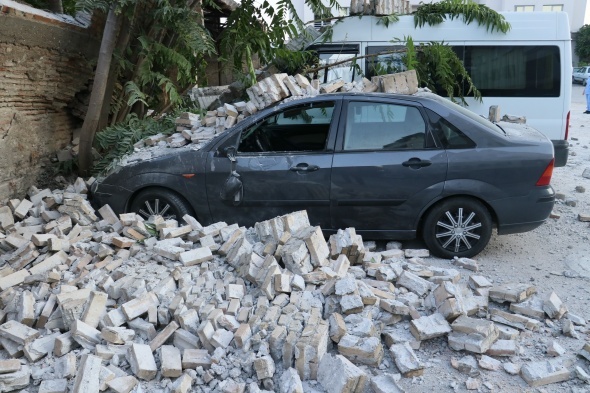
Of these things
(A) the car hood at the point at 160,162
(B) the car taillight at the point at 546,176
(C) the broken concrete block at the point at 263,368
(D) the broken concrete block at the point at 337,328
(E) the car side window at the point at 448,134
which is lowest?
(C) the broken concrete block at the point at 263,368

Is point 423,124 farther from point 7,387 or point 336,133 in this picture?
point 7,387

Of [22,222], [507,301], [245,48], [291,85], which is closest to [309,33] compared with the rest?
[245,48]

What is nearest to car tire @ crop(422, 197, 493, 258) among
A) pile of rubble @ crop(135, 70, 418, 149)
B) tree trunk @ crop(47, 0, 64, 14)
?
pile of rubble @ crop(135, 70, 418, 149)

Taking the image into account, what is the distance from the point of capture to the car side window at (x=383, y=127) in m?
5.38

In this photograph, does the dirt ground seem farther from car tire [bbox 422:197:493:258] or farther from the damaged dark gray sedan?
the damaged dark gray sedan

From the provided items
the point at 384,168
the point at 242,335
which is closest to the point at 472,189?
the point at 384,168

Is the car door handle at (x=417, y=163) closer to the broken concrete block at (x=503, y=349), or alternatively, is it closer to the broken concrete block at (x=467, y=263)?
the broken concrete block at (x=467, y=263)

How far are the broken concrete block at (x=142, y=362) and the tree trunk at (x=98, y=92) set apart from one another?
4280 mm

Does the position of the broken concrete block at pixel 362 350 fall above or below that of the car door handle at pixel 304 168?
below

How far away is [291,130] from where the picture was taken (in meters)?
5.62

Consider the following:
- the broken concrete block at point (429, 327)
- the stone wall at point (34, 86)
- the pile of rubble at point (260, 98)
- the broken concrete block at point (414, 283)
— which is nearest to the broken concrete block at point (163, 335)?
the broken concrete block at point (429, 327)

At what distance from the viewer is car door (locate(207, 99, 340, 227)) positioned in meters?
5.43

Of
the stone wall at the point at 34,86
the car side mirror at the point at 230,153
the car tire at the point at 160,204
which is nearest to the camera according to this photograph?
the car side mirror at the point at 230,153

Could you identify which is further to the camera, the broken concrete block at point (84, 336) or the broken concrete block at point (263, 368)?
the broken concrete block at point (84, 336)
